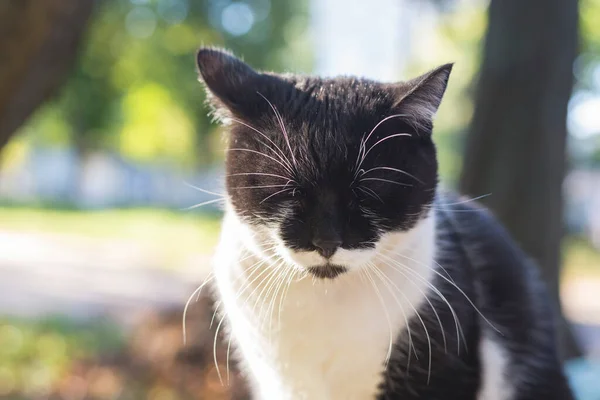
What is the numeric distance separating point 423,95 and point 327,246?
1.02 feet

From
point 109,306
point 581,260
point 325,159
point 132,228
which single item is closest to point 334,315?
point 325,159

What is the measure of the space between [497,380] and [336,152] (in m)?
0.69

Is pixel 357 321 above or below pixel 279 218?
below

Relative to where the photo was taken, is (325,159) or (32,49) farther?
(32,49)

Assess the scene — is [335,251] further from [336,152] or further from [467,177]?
[467,177]

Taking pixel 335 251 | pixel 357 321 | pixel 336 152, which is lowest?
pixel 357 321

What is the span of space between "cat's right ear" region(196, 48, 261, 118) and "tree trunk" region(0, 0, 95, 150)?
1311 millimetres

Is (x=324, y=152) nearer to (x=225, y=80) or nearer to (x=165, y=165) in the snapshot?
(x=225, y=80)

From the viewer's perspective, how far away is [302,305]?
3.29 ft

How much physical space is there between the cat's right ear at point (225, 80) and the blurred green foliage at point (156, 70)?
4.38 metres

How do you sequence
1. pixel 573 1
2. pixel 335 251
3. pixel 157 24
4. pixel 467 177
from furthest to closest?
1. pixel 157 24
2. pixel 467 177
3. pixel 573 1
4. pixel 335 251

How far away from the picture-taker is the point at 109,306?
16.4 feet

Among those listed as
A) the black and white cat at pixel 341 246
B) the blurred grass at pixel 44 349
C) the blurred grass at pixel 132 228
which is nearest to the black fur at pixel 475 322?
the black and white cat at pixel 341 246

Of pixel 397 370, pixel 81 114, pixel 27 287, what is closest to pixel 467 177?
pixel 397 370
